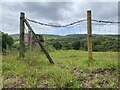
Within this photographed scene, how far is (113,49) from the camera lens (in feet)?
32.3

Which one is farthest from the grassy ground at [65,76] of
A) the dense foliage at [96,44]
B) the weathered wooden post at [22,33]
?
the dense foliage at [96,44]

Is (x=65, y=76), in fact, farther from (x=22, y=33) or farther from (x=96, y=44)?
(x=96, y=44)

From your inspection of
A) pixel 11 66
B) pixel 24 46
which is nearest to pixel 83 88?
pixel 11 66

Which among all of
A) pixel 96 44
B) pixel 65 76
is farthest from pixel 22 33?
pixel 96 44

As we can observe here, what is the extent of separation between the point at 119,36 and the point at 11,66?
3.27m

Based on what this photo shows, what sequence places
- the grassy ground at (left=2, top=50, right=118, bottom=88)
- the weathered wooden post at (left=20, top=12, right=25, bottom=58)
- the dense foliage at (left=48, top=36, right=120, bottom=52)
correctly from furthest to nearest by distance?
the dense foliage at (left=48, top=36, right=120, bottom=52) → the weathered wooden post at (left=20, top=12, right=25, bottom=58) → the grassy ground at (left=2, top=50, right=118, bottom=88)

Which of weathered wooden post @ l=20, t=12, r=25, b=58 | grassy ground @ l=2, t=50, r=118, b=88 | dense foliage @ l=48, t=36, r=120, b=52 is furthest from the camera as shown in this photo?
dense foliage @ l=48, t=36, r=120, b=52

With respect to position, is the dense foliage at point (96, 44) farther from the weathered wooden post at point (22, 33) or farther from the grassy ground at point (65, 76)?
the weathered wooden post at point (22, 33)

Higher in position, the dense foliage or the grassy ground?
the dense foliage

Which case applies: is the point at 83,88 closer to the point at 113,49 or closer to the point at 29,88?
the point at 29,88

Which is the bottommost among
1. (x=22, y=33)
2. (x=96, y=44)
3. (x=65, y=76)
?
(x=65, y=76)

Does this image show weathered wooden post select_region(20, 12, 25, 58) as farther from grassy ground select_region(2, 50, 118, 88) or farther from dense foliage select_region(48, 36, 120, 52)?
dense foliage select_region(48, 36, 120, 52)

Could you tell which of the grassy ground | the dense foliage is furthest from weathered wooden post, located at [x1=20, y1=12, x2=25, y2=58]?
the dense foliage

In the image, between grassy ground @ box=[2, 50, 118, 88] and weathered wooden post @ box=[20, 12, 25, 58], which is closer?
grassy ground @ box=[2, 50, 118, 88]
